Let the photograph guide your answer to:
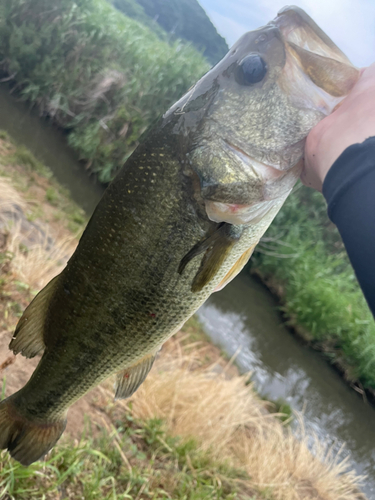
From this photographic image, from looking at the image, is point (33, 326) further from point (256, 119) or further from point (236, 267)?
point (256, 119)

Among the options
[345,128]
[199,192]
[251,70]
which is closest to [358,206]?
[345,128]

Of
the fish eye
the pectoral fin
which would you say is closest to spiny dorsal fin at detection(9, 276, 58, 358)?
the pectoral fin

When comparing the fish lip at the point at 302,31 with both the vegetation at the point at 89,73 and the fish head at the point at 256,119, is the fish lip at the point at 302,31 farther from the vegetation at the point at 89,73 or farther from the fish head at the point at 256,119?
the vegetation at the point at 89,73

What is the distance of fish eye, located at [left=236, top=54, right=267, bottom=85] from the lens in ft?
4.33

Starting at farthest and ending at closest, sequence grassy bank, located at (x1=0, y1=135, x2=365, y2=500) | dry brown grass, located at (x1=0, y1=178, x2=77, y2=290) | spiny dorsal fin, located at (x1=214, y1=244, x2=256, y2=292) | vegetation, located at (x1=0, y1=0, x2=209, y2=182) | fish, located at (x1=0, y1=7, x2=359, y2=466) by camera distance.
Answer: vegetation, located at (x1=0, y1=0, x2=209, y2=182) < dry brown grass, located at (x1=0, y1=178, x2=77, y2=290) < grassy bank, located at (x1=0, y1=135, x2=365, y2=500) < spiny dorsal fin, located at (x1=214, y1=244, x2=256, y2=292) < fish, located at (x1=0, y1=7, x2=359, y2=466)

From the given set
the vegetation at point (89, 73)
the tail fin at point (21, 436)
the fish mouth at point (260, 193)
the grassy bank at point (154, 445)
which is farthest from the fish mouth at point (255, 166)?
the vegetation at point (89, 73)

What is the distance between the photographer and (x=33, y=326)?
5.20 ft

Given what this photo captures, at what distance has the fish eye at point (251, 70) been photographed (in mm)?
1319

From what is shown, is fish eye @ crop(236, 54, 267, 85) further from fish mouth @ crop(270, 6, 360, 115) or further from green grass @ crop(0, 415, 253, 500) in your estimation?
green grass @ crop(0, 415, 253, 500)

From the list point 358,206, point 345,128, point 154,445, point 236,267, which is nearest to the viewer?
point 358,206

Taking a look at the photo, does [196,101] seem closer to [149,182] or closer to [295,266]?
[149,182]

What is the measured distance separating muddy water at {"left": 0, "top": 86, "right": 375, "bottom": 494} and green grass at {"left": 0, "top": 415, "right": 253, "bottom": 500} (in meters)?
3.79

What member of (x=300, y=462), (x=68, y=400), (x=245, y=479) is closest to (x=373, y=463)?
(x=300, y=462)

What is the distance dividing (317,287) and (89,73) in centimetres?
869
